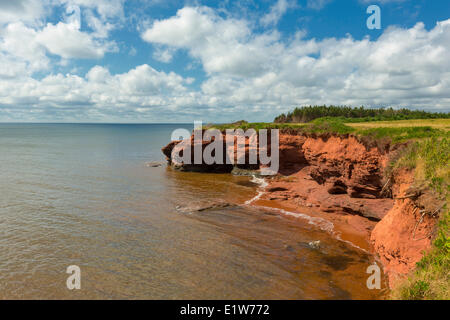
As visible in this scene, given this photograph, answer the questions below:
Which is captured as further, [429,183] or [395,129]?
[395,129]

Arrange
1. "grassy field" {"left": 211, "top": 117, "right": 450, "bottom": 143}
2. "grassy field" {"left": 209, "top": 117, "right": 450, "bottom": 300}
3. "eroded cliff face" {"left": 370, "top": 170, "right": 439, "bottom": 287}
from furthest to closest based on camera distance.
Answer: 1. "grassy field" {"left": 211, "top": 117, "right": 450, "bottom": 143}
2. "eroded cliff face" {"left": 370, "top": 170, "right": 439, "bottom": 287}
3. "grassy field" {"left": 209, "top": 117, "right": 450, "bottom": 300}

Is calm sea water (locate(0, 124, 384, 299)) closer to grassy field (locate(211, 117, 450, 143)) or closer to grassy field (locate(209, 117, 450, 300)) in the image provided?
grassy field (locate(209, 117, 450, 300))

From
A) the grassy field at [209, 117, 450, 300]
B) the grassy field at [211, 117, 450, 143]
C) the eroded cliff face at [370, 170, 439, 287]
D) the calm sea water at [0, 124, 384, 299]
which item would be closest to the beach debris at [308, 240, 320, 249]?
the calm sea water at [0, 124, 384, 299]

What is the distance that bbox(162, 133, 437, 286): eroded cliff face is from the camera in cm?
1007

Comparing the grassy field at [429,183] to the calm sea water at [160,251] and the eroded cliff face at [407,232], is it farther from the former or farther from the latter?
the calm sea water at [160,251]

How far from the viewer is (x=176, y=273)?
11.2m

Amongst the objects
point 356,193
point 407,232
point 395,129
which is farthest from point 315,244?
point 395,129

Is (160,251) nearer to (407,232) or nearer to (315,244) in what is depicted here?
(315,244)

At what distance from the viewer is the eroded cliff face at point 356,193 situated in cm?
1007

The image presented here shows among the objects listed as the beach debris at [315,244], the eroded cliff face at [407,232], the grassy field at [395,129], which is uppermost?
the grassy field at [395,129]

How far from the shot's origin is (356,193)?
1839 cm

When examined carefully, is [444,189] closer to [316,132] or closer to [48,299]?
[48,299]

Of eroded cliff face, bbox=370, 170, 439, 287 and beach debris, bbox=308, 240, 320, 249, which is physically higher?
eroded cliff face, bbox=370, 170, 439, 287

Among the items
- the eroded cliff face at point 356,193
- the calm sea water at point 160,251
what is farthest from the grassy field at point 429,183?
the calm sea water at point 160,251
